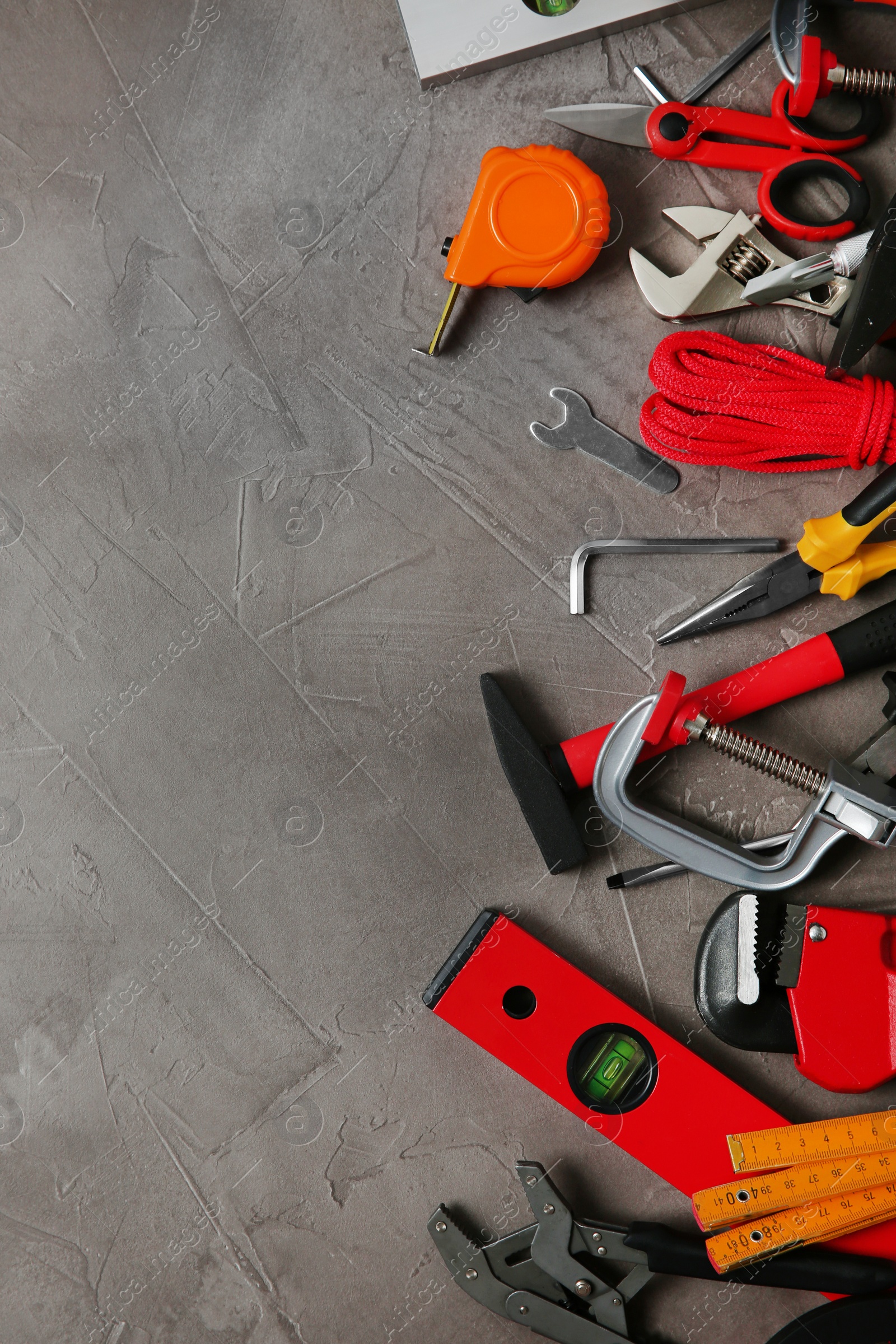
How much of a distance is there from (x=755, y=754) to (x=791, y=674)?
0.19 m

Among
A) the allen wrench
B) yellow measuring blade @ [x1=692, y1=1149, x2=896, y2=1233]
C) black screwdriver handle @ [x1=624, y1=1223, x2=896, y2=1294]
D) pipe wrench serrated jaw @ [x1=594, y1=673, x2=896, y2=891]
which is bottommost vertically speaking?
black screwdriver handle @ [x1=624, y1=1223, x2=896, y2=1294]

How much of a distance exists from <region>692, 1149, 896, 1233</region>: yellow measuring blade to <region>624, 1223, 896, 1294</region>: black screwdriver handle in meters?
0.09

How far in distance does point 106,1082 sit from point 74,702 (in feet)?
2.98

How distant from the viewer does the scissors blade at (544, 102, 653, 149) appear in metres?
1.81

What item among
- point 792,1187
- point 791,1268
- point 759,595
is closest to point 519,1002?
point 792,1187

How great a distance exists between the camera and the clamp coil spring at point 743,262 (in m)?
1.80

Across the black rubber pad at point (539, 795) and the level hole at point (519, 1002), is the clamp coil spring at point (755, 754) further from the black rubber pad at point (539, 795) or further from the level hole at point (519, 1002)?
the level hole at point (519, 1002)

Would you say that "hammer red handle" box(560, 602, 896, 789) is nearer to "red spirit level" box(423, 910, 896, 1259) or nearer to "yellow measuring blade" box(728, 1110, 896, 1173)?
"red spirit level" box(423, 910, 896, 1259)

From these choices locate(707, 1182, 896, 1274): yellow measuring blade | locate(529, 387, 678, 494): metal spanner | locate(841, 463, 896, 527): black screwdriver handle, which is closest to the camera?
locate(841, 463, 896, 527): black screwdriver handle

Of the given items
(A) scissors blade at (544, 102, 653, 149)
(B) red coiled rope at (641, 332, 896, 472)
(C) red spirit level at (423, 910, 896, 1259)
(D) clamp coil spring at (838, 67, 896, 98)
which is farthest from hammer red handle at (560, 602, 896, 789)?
(A) scissors blade at (544, 102, 653, 149)

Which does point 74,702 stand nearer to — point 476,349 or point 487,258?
point 476,349

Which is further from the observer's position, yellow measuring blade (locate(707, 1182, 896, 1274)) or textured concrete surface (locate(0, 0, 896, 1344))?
textured concrete surface (locate(0, 0, 896, 1344))

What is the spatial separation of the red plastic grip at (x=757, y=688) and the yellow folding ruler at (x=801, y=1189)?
0.85 meters

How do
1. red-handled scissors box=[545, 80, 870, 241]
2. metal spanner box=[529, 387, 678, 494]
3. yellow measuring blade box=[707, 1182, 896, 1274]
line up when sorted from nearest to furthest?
yellow measuring blade box=[707, 1182, 896, 1274] → red-handled scissors box=[545, 80, 870, 241] → metal spanner box=[529, 387, 678, 494]
